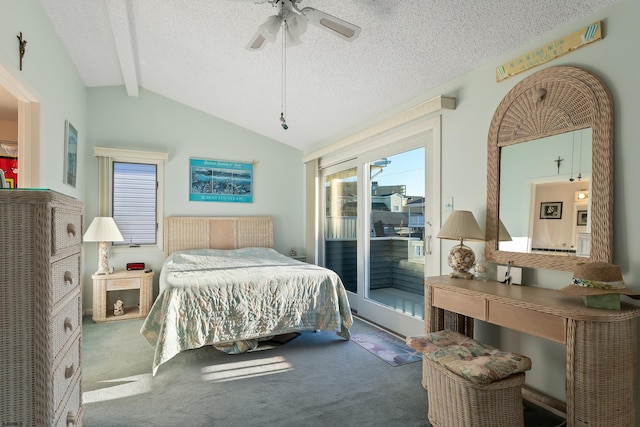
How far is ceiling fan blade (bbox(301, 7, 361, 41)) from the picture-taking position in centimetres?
201

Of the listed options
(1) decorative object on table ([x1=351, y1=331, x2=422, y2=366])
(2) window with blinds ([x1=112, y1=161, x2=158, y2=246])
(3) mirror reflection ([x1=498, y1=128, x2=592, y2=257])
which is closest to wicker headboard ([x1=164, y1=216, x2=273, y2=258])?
(2) window with blinds ([x1=112, y1=161, x2=158, y2=246])

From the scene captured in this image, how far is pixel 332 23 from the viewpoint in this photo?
6.76ft

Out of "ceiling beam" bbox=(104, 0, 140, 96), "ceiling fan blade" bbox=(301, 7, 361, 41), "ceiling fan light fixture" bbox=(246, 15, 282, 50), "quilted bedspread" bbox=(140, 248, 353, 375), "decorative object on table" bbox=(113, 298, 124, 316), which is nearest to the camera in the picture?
"ceiling fan blade" bbox=(301, 7, 361, 41)

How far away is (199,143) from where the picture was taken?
5.15 m

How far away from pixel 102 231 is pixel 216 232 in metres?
1.42

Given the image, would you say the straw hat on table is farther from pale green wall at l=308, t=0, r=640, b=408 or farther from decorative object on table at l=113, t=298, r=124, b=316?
decorative object on table at l=113, t=298, r=124, b=316

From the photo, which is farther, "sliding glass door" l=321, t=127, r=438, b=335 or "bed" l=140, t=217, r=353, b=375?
"sliding glass door" l=321, t=127, r=438, b=335

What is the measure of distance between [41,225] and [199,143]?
410cm

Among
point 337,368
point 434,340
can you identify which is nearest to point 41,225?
point 434,340

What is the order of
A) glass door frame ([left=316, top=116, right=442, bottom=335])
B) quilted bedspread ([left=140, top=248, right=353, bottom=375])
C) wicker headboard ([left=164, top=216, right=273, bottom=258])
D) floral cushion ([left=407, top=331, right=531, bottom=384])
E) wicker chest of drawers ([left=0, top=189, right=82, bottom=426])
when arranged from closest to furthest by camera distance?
wicker chest of drawers ([left=0, top=189, right=82, bottom=426]), floral cushion ([left=407, top=331, right=531, bottom=384]), quilted bedspread ([left=140, top=248, right=353, bottom=375]), glass door frame ([left=316, top=116, right=442, bottom=335]), wicker headboard ([left=164, top=216, right=273, bottom=258])

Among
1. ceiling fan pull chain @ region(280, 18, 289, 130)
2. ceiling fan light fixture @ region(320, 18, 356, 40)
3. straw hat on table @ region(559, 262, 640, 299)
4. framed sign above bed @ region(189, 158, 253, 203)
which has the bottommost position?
straw hat on table @ region(559, 262, 640, 299)

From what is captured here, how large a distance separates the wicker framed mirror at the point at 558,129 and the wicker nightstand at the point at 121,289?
3.89 m

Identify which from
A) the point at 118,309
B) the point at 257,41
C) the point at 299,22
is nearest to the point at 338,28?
the point at 299,22

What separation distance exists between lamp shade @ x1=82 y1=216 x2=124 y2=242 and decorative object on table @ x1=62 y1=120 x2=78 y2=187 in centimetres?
53
